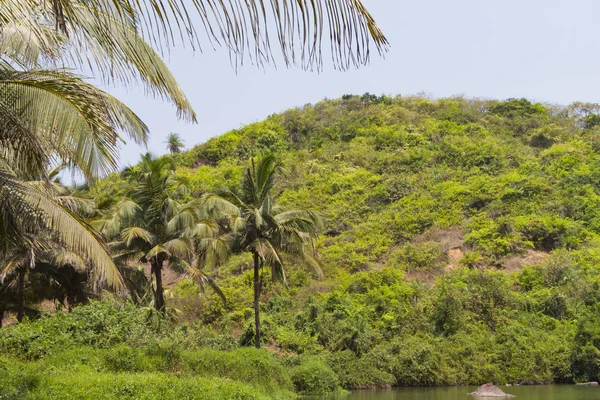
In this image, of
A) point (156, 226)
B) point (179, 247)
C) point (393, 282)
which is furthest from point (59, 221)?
point (393, 282)

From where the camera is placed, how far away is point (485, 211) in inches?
1594

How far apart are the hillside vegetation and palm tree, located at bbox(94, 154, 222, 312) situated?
1804 millimetres

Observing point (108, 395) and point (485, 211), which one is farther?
point (485, 211)

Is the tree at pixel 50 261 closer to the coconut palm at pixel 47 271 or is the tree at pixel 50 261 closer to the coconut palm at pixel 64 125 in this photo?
the coconut palm at pixel 47 271

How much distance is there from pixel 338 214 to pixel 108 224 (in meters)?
25.4

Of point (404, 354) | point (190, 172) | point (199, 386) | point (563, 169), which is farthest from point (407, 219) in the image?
point (199, 386)

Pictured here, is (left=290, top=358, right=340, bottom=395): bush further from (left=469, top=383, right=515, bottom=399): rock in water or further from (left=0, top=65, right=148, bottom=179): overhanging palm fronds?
(left=0, top=65, right=148, bottom=179): overhanging palm fronds

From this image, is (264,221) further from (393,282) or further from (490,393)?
(393,282)

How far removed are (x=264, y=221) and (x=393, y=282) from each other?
14448 millimetres

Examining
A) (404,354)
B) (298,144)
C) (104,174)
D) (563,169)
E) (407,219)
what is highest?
(298,144)

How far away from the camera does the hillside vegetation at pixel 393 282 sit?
15430 millimetres

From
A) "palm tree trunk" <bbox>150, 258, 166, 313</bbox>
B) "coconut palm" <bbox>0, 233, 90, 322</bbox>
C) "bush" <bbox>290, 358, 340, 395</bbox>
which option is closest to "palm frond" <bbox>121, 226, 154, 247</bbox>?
"palm tree trunk" <bbox>150, 258, 166, 313</bbox>

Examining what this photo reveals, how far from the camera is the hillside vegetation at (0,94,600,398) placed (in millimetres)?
15430

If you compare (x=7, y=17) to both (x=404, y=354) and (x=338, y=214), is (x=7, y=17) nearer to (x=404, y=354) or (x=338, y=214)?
(x=404, y=354)
